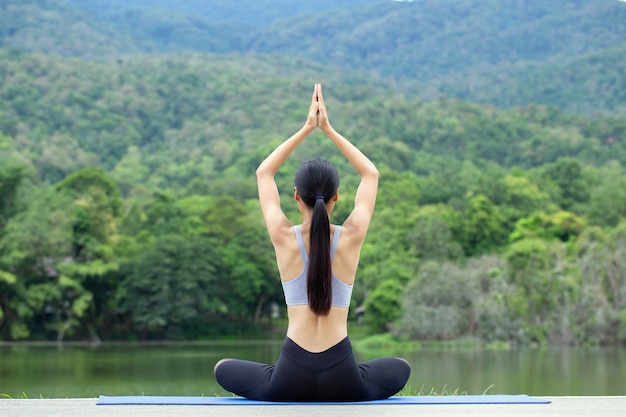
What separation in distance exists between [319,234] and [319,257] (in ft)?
0.27

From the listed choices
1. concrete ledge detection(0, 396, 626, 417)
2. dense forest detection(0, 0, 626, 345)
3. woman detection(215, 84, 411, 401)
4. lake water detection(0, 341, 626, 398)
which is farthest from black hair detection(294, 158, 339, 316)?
dense forest detection(0, 0, 626, 345)

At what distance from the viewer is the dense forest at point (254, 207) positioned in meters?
35.9

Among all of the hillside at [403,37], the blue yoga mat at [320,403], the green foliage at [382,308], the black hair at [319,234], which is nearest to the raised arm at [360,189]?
the black hair at [319,234]

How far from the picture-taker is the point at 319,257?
12.1 ft

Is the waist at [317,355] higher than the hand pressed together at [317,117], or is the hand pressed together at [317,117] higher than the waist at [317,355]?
the hand pressed together at [317,117]

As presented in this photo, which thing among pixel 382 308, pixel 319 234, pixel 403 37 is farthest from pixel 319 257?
pixel 403 37

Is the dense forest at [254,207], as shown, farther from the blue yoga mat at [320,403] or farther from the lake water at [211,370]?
the blue yoga mat at [320,403]

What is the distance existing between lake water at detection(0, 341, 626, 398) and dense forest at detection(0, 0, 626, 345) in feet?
9.06

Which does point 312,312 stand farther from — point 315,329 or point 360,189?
point 360,189

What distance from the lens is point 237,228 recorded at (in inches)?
1857

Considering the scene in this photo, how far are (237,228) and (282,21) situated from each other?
117 metres

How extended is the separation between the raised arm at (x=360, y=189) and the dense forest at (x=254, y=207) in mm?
31325

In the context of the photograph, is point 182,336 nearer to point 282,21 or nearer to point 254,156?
point 254,156

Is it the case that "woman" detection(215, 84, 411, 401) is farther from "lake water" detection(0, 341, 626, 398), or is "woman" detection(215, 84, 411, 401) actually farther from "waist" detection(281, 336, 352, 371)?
"lake water" detection(0, 341, 626, 398)
